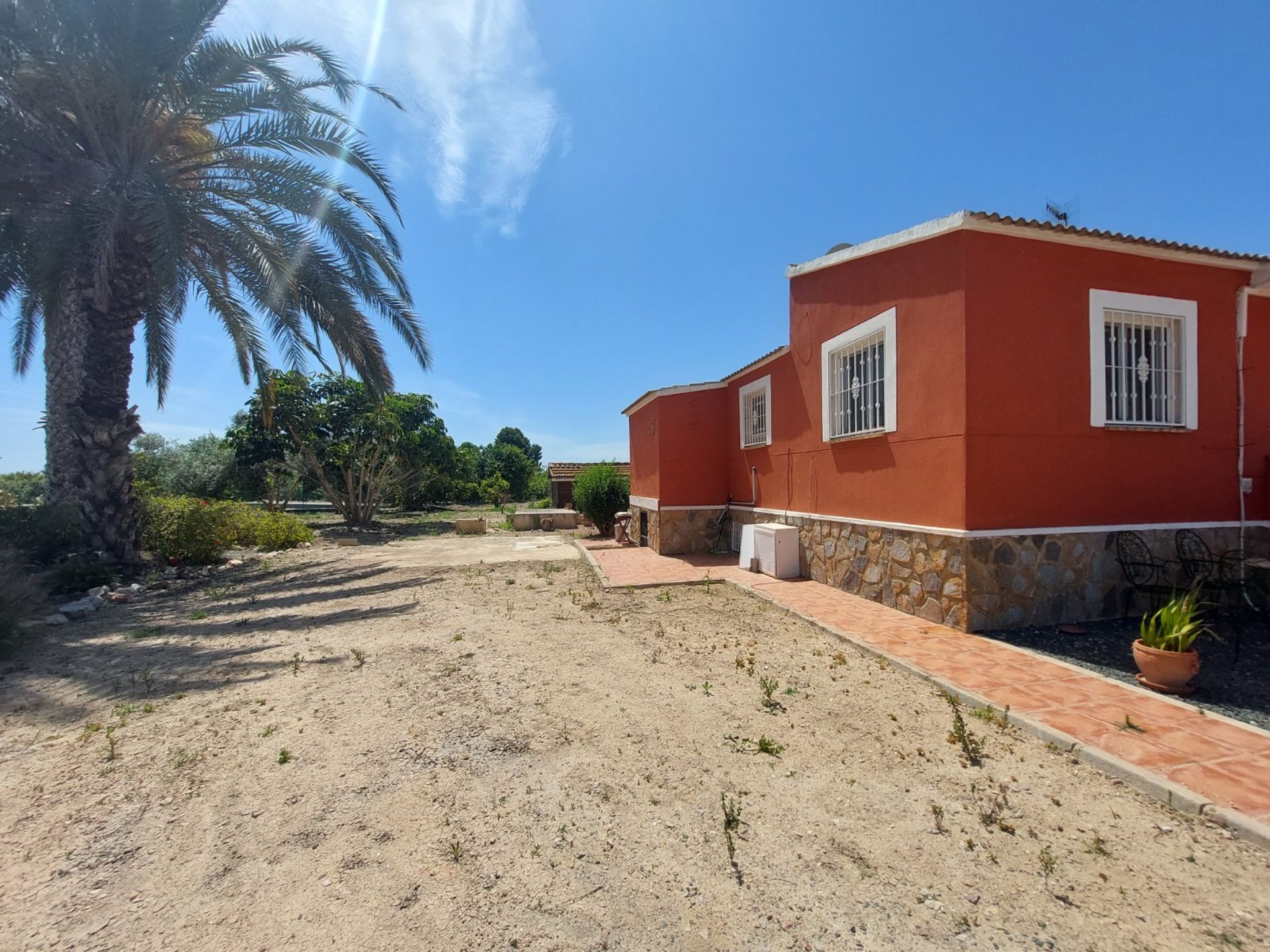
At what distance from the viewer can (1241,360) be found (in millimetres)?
6812

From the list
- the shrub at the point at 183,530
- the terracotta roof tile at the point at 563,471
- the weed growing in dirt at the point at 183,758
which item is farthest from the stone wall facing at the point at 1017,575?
the terracotta roof tile at the point at 563,471

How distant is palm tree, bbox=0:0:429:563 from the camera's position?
27.1 feet

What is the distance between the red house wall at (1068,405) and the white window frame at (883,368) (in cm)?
107

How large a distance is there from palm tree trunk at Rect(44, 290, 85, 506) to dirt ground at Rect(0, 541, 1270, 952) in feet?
19.3

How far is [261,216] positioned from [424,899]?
11.3 m

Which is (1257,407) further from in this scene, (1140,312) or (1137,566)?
(1137,566)

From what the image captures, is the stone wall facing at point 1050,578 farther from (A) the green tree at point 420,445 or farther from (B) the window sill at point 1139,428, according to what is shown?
(A) the green tree at point 420,445

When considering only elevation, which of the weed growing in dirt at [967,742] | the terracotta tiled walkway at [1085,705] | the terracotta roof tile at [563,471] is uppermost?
the terracotta roof tile at [563,471]

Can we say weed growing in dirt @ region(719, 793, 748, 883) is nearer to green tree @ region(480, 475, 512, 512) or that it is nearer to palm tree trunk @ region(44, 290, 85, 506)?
palm tree trunk @ region(44, 290, 85, 506)

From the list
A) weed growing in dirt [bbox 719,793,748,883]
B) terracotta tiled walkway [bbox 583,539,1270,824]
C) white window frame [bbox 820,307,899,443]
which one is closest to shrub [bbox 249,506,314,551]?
terracotta tiled walkway [bbox 583,539,1270,824]

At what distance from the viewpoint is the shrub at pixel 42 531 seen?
8.91 metres

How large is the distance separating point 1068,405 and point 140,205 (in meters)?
13.2

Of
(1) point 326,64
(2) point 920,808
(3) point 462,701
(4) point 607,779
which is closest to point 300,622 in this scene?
(3) point 462,701

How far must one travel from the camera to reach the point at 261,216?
386 inches
